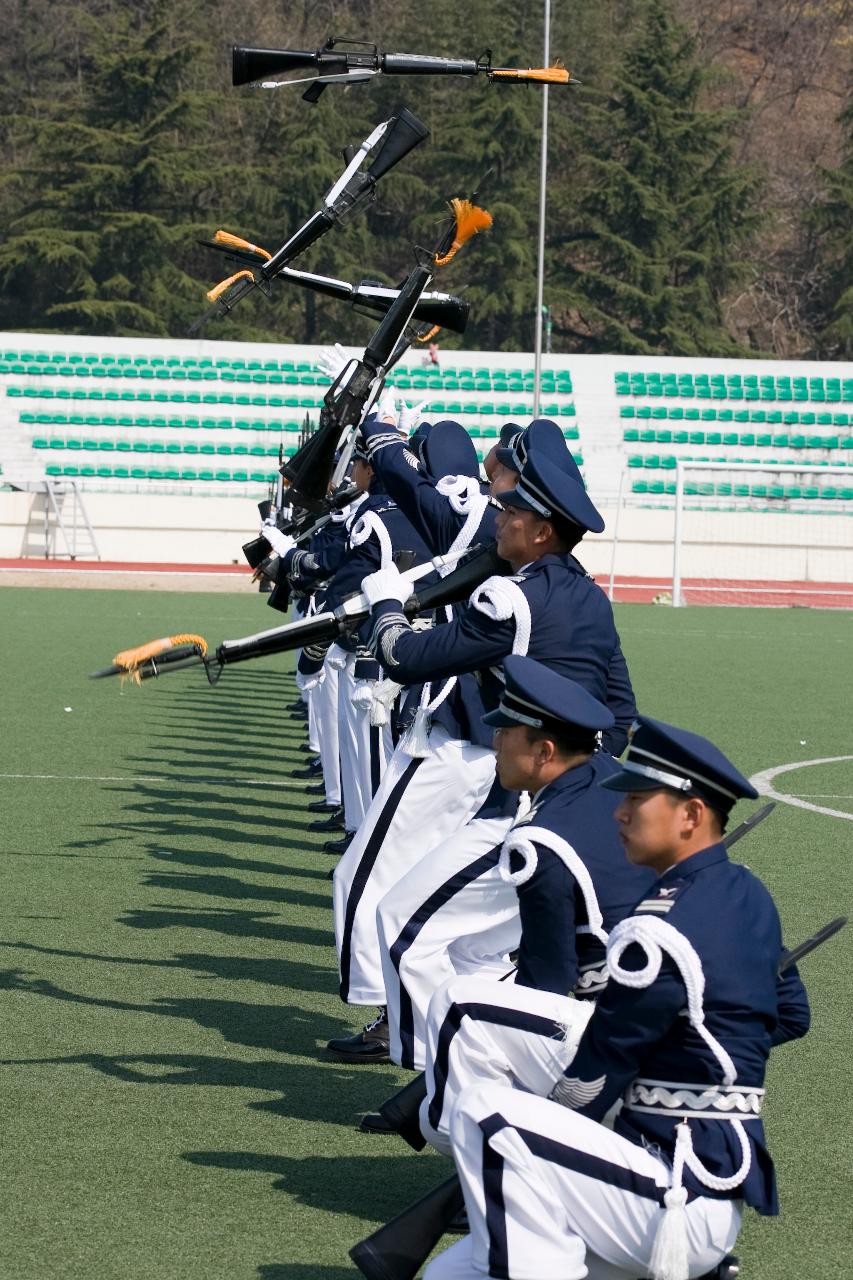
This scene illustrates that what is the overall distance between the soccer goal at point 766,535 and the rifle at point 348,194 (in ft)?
86.1

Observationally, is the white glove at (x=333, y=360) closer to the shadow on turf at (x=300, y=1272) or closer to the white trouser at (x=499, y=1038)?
the white trouser at (x=499, y=1038)

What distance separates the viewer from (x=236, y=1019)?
6070 millimetres

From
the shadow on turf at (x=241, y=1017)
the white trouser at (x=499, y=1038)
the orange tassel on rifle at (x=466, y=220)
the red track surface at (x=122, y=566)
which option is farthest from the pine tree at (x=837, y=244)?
the white trouser at (x=499, y=1038)

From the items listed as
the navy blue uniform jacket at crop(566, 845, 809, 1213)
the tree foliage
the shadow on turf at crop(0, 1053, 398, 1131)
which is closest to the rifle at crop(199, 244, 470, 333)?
the shadow on turf at crop(0, 1053, 398, 1131)

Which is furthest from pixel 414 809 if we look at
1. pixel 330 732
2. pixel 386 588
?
pixel 330 732

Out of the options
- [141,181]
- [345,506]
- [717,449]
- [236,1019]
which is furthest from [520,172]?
[236,1019]

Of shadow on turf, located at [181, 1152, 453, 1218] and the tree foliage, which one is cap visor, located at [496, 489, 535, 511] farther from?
the tree foliage

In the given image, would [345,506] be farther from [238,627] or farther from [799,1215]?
[238,627]

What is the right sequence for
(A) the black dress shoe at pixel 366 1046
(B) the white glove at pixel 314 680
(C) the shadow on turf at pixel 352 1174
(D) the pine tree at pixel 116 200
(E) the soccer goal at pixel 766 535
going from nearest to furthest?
1. (C) the shadow on turf at pixel 352 1174
2. (A) the black dress shoe at pixel 366 1046
3. (B) the white glove at pixel 314 680
4. (E) the soccer goal at pixel 766 535
5. (D) the pine tree at pixel 116 200

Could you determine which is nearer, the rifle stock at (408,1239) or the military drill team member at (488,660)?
the rifle stock at (408,1239)

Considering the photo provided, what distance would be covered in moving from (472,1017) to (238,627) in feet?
60.1

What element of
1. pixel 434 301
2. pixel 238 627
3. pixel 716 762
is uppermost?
pixel 434 301

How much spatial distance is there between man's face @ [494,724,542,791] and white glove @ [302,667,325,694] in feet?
23.3

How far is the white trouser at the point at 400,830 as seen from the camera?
5.45 m
